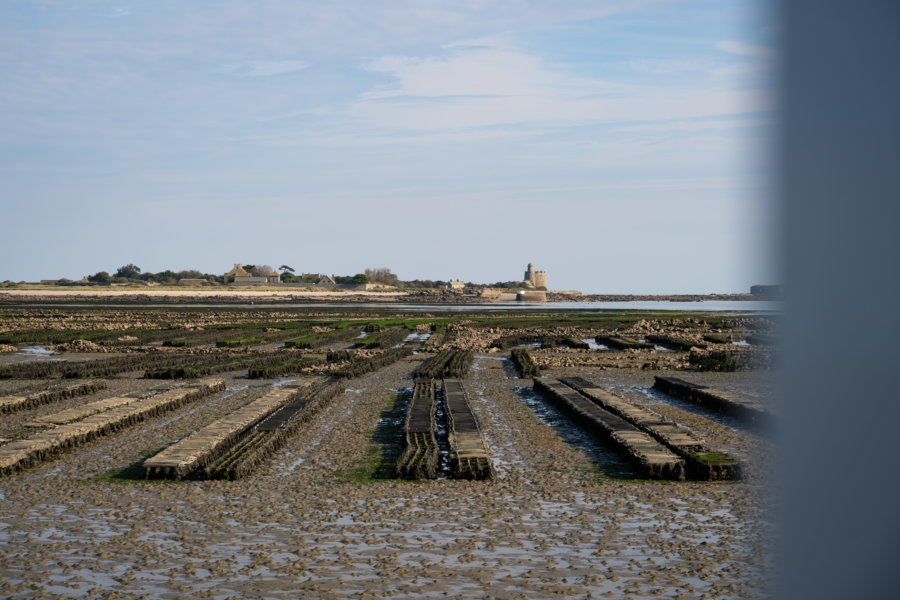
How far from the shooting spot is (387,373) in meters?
34.8

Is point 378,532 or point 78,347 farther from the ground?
point 378,532

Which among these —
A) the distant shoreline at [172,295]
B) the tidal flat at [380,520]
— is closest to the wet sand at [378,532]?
the tidal flat at [380,520]

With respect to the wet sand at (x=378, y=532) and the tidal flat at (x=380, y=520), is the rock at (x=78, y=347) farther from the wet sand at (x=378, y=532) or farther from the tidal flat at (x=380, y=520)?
the wet sand at (x=378, y=532)

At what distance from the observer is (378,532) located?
1122cm

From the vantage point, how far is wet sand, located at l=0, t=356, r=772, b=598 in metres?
9.11

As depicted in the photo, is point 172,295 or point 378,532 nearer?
point 378,532

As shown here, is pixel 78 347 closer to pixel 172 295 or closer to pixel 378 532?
pixel 378 532

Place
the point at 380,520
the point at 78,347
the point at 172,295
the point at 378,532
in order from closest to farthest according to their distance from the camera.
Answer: the point at 378,532
the point at 380,520
the point at 78,347
the point at 172,295

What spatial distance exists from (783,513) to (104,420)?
19729 mm

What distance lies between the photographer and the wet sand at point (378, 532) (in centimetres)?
911

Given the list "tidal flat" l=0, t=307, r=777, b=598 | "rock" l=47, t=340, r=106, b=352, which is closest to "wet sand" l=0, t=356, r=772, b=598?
"tidal flat" l=0, t=307, r=777, b=598

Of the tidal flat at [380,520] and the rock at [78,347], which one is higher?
the tidal flat at [380,520]

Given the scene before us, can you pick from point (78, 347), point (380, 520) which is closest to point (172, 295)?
point (78, 347)

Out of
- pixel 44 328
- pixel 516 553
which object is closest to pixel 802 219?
pixel 516 553
